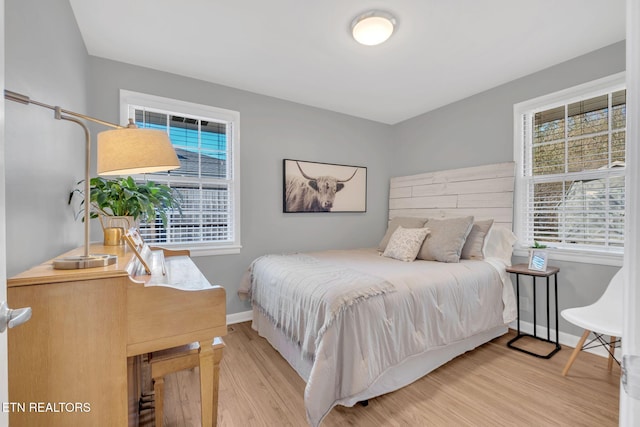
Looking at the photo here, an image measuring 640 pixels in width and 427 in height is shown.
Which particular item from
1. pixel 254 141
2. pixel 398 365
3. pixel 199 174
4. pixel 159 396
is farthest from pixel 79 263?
pixel 254 141

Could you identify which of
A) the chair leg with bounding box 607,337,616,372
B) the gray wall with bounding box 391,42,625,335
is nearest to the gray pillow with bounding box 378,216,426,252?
the gray wall with bounding box 391,42,625,335

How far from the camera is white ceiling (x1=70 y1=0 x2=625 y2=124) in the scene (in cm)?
187

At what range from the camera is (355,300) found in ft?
5.51

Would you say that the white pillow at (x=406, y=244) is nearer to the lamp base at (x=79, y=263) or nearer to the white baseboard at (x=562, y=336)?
the white baseboard at (x=562, y=336)

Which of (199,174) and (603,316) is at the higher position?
(199,174)

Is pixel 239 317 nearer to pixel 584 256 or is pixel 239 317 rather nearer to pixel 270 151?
pixel 270 151

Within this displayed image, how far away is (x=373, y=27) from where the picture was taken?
77.7 inches

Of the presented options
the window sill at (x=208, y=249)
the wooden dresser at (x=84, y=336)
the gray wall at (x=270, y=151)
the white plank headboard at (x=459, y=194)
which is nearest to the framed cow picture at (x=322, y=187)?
the gray wall at (x=270, y=151)

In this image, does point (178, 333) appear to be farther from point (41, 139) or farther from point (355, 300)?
point (41, 139)

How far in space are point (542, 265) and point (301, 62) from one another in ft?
8.82

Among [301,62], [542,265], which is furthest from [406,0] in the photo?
[542,265]

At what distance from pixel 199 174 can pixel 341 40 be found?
1831 mm

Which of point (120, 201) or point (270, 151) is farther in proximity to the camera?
point (270, 151)

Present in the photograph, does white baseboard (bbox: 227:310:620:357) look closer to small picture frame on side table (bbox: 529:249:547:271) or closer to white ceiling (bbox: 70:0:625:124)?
small picture frame on side table (bbox: 529:249:547:271)
